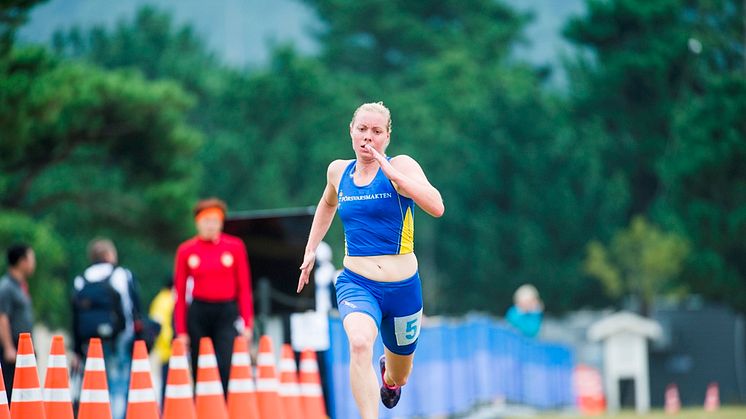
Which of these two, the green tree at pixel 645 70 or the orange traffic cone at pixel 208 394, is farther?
the green tree at pixel 645 70

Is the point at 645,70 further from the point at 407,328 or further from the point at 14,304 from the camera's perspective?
the point at 407,328

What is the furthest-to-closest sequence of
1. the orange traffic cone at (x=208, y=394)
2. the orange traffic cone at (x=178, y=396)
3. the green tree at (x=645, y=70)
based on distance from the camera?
the green tree at (x=645, y=70) → the orange traffic cone at (x=208, y=394) → the orange traffic cone at (x=178, y=396)

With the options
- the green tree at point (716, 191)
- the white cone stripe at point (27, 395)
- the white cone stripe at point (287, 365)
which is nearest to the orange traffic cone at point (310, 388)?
the white cone stripe at point (287, 365)

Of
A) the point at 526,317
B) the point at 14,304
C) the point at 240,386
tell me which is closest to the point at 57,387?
the point at 240,386

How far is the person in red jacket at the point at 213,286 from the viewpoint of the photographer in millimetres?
13133

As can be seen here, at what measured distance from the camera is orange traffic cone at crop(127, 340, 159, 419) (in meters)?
9.38

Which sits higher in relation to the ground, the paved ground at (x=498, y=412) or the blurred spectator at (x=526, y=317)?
the blurred spectator at (x=526, y=317)

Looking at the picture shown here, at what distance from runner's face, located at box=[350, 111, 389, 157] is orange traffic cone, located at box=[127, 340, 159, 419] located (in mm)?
1715

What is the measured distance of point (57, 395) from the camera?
9.27 m

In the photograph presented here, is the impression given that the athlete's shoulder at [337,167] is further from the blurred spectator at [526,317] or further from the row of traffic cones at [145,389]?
the blurred spectator at [526,317]

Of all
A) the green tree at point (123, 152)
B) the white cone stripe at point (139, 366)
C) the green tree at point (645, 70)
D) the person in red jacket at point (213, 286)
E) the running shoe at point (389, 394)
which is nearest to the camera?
the white cone stripe at point (139, 366)

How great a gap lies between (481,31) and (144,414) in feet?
248

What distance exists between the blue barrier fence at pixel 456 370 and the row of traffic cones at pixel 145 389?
6.81ft

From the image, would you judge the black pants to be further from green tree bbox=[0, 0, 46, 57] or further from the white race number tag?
green tree bbox=[0, 0, 46, 57]
